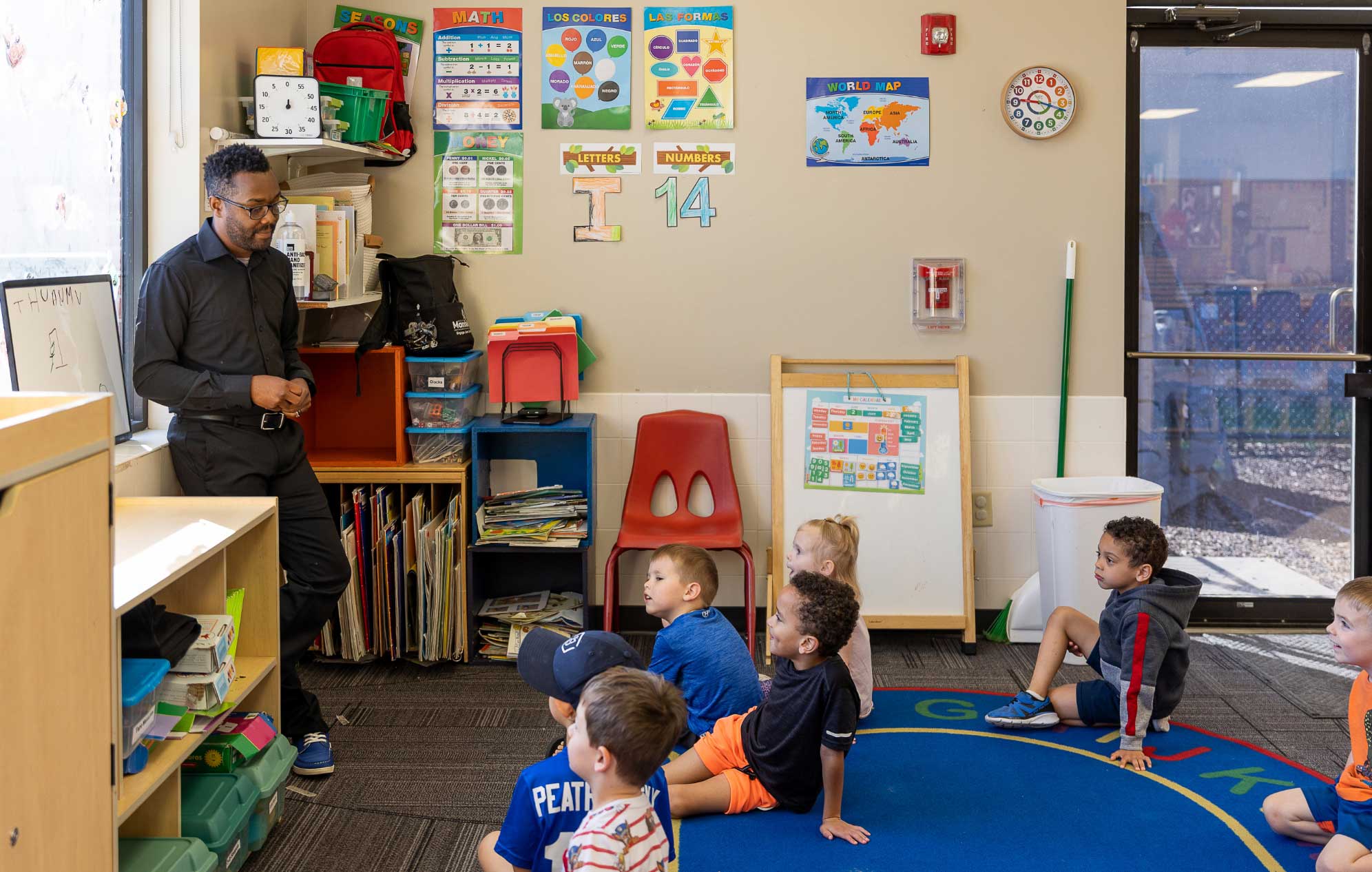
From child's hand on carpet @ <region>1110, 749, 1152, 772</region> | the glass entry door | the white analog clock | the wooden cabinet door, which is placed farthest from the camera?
the glass entry door

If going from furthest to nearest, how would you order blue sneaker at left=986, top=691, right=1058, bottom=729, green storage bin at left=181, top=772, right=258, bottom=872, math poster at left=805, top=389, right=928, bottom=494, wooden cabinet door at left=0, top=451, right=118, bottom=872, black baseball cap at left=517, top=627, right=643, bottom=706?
math poster at left=805, top=389, right=928, bottom=494 < blue sneaker at left=986, top=691, right=1058, bottom=729 < green storage bin at left=181, top=772, right=258, bottom=872 < black baseball cap at left=517, top=627, right=643, bottom=706 < wooden cabinet door at left=0, top=451, right=118, bottom=872

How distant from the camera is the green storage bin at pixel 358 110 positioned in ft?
13.0

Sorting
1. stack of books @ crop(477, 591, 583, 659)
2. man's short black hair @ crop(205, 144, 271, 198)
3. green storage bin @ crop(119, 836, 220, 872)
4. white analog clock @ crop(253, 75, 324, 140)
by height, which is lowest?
green storage bin @ crop(119, 836, 220, 872)

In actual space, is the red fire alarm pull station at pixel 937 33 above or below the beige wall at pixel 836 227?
above

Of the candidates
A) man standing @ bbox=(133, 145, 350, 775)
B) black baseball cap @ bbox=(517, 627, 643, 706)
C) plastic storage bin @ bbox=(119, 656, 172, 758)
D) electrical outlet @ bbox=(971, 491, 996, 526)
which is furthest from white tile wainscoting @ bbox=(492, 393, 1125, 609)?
plastic storage bin @ bbox=(119, 656, 172, 758)

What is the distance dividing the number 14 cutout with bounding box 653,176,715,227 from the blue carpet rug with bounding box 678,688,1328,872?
1.87 metres

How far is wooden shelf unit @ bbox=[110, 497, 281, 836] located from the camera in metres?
2.27

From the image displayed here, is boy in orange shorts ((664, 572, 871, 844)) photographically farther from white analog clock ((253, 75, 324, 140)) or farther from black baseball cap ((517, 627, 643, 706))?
white analog clock ((253, 75, 324, 140))

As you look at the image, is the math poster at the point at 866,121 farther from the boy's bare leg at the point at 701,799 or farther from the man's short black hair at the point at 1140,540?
the boy's bare leg at the point at 701,799

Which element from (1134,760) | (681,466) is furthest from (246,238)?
(1134,760)

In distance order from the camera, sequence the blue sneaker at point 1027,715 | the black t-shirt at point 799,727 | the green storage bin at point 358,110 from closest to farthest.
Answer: the black t-shirt at point 799,727
the blue sneaker at point 1027,715
the green storage bin at point 358,110

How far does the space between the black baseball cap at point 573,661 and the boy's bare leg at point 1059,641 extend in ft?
5.30

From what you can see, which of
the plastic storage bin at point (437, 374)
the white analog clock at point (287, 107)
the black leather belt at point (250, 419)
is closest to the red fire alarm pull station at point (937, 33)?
the plastic storage bin at point (437, 374)

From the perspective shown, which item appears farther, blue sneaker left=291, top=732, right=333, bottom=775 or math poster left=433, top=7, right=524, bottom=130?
math poster left=433, top=7, right=524, bottom=130
